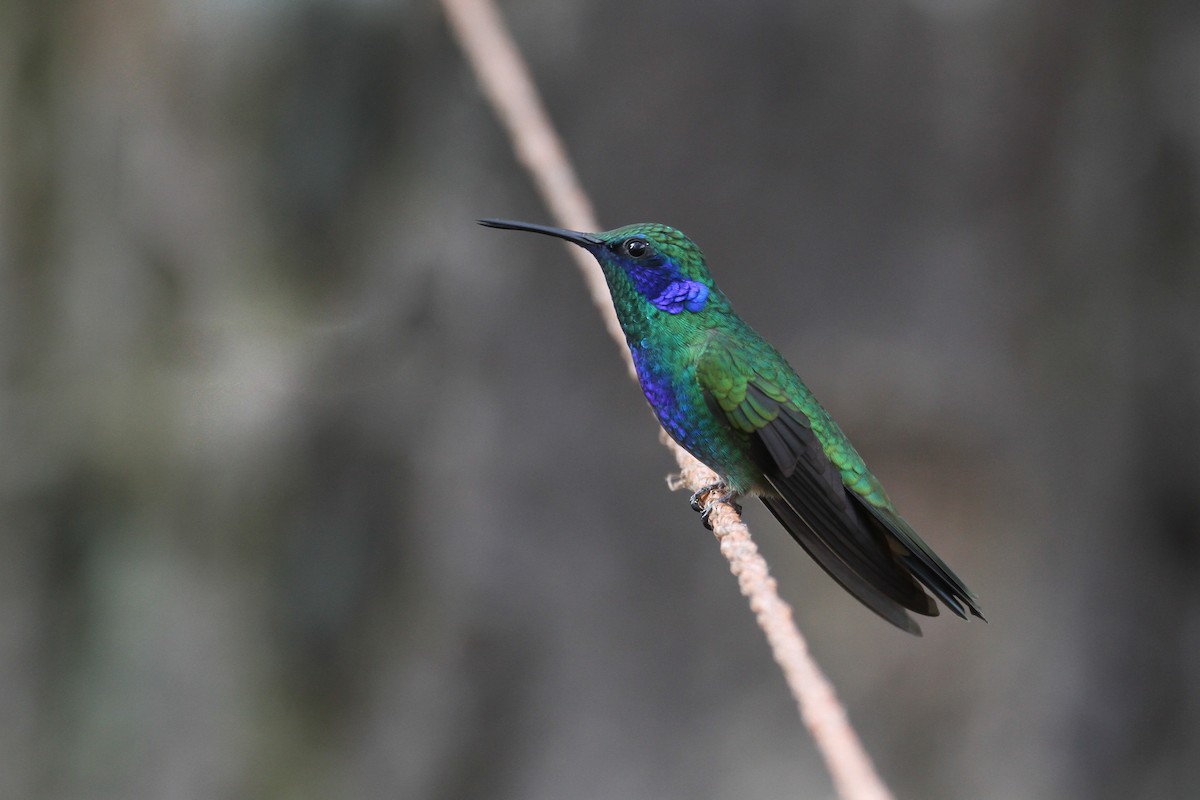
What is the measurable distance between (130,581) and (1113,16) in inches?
120

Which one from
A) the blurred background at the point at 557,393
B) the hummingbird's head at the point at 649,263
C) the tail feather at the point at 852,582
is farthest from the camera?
the blurred background at the point at 557,393

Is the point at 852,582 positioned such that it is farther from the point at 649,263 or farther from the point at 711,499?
the point at 649,263

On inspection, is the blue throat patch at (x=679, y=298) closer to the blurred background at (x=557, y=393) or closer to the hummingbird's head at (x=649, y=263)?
the hummingbird's head at (x=649, y=263)

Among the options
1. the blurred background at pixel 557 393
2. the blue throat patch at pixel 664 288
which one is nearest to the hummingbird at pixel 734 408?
the blue throat patch at pixel 664 288

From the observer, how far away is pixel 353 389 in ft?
9.57

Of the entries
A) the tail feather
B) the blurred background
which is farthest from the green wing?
the blurred background

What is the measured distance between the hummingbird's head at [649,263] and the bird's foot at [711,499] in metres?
0.29

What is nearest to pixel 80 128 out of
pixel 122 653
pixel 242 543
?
pixel 242 543

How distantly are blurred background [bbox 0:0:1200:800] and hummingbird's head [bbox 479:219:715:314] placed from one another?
39.1 inches

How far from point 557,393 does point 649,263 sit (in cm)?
117

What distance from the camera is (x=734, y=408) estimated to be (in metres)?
1.50

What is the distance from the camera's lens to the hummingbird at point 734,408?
144cm

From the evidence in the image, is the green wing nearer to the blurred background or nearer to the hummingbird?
the hummingbird

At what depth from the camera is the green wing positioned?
4.64 feet
